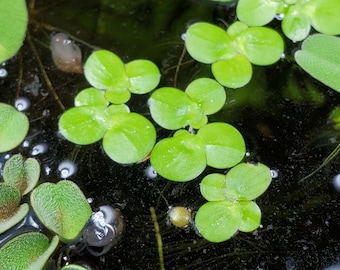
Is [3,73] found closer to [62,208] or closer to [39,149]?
[39,149]

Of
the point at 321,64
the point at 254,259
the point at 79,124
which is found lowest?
the point at 254,259

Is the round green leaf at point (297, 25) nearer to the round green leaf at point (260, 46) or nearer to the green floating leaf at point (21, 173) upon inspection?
A: the round green leaf at point (260, 46)

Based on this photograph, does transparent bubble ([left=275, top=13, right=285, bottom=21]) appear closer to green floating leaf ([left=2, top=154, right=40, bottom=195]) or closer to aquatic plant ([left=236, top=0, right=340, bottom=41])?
aquatic plant ([left=236, top=0, right=340, bottom=41])

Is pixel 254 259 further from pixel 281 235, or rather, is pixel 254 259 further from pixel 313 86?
pixel 313 86

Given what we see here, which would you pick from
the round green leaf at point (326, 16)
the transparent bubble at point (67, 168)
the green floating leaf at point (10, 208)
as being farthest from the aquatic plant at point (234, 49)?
the green floating leaf at point (10, 208)

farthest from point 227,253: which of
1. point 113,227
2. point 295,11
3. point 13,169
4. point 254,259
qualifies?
point 295,11

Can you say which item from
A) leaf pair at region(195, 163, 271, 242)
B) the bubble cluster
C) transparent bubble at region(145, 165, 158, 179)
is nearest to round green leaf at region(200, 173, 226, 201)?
leaf pair at region(195, 163, 271, 242)
